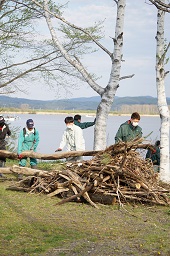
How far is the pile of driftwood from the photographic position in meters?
10.0

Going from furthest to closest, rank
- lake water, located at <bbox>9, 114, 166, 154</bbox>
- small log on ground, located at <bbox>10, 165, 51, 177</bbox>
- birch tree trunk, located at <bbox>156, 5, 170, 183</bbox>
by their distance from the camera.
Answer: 1. lake water, located at <bbox>9, 114, 166, 154</bbox>
2. birch tree trunk, located at <bbox>156, 5, 170, 183</bbox>
3. small log on ground, located at <bbox>10, 165, 51, 177</bbox>

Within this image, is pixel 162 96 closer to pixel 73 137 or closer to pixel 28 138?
pixel 73 137

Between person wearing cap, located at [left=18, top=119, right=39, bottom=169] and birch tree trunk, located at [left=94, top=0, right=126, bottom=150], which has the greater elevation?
birch tree trunk, located at [left=94, top=0, right=126, bottom=150]

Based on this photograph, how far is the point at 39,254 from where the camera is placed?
6.40m

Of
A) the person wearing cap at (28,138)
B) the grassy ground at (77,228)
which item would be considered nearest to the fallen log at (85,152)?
the person wearing cap at (28,138)

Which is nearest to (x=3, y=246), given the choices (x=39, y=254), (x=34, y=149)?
(x=39, y=254)

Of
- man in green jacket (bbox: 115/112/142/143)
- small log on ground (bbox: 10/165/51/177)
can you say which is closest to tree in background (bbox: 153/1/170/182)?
man in green jacket (bbox: 115/112/142/143)

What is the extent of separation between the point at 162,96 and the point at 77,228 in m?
5.86

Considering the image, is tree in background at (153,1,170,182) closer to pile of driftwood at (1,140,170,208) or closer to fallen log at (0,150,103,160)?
pile of driftwood at (1,140,170,208)

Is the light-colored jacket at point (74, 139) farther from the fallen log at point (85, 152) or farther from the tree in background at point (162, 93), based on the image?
the tree in background at point (162, 93)

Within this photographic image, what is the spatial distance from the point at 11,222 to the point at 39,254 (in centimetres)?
193

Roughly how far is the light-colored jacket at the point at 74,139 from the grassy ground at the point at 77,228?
161 centimetres

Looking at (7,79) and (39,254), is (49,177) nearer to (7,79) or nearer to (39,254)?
(39,254)

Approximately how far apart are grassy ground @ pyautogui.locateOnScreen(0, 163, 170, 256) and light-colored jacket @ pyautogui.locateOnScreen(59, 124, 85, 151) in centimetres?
161
